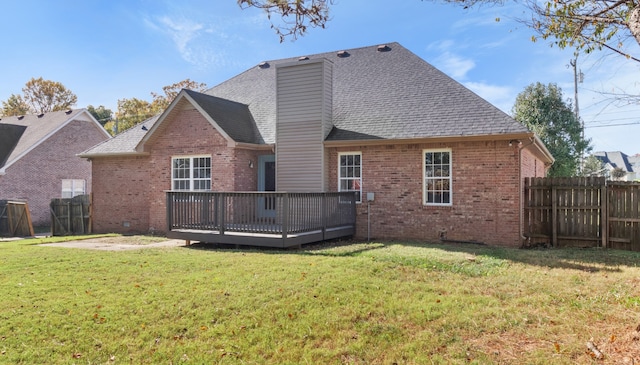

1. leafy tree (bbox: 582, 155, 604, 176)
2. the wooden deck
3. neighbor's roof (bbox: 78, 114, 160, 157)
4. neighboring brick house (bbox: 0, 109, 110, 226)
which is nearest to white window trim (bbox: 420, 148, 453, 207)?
the wooden deck

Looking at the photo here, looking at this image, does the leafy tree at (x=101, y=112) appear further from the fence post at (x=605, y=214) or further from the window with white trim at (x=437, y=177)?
the fence post at (x=605, y=214)

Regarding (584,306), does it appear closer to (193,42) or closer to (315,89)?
(315,89)

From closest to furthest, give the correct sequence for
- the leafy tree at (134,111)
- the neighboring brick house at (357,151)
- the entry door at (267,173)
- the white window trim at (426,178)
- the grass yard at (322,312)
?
the grass yard at (322,312), the neighboring brick house at (357,151), the white window trim at (426,178), the entry door at (267,173), the leafy tree at (134,111)

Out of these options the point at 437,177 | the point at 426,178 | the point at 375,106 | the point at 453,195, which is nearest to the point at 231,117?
the point at 375,106

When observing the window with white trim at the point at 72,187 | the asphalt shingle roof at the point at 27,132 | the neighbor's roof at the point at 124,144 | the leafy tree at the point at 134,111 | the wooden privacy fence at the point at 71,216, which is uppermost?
the leafy tree at the point at 134,111

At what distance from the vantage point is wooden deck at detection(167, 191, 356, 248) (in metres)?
10.9

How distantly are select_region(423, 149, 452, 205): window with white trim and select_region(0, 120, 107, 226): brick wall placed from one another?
2066cm

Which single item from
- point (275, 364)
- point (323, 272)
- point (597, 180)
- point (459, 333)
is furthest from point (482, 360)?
point (597, 180)

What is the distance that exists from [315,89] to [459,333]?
10.5 metres

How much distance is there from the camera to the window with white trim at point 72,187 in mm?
24981

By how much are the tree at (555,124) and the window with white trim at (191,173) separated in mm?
17751

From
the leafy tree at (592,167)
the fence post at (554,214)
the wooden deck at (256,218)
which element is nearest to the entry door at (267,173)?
the wooden deck at (256,218)

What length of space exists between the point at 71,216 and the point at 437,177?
14.5 metres

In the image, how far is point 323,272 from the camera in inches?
299
